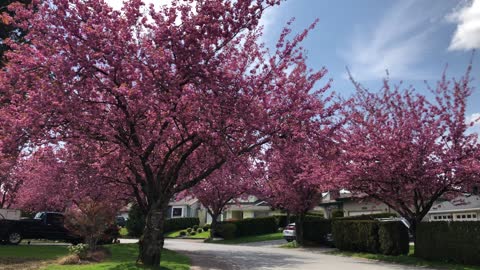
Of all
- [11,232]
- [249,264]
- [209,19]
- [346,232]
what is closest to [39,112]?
[209,19]

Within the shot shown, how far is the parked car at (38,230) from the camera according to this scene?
2128cm

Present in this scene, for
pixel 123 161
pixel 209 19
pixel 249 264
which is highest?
pixel 209 19

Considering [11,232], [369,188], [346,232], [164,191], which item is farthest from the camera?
[346,232]

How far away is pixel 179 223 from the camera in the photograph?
5269cm

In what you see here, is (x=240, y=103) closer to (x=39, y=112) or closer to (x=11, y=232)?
(x=39, y=112)

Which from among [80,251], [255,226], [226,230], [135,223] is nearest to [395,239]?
[80,251]

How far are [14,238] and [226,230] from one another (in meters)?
19.5

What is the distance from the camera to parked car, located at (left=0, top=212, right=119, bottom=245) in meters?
21.3

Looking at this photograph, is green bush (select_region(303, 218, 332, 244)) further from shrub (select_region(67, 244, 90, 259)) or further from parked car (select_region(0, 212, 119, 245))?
shrub (select_region(67, 244, 90, 259))

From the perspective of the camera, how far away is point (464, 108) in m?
17.2

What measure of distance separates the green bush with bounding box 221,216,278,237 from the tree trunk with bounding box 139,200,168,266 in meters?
26.8

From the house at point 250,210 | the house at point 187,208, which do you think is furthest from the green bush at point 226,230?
the house at point 187,208

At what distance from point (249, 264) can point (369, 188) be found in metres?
6.72

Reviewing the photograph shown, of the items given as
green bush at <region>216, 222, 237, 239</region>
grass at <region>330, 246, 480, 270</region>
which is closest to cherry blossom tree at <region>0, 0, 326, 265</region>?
grass at <region>330, 246, 480, 270</region>
